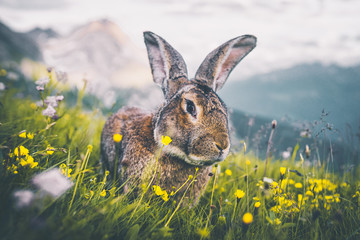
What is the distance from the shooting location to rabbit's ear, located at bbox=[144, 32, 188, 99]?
2.78 metres

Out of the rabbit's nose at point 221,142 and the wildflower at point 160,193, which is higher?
the rabbit's nose at point 221,142

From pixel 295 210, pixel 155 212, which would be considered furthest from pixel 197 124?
pixel 295 210

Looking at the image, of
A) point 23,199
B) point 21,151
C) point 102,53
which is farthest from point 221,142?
point 102,53

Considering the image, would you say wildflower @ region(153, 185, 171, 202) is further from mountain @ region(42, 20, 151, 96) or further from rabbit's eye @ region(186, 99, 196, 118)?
mountain @ region(42, 20, 151, 96)

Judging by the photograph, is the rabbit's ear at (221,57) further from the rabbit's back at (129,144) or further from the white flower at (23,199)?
the white flower at (23,199)

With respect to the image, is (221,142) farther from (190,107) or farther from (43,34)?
(43,34)

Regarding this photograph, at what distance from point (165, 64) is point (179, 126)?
1.04m

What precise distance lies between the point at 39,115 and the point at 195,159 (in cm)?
264

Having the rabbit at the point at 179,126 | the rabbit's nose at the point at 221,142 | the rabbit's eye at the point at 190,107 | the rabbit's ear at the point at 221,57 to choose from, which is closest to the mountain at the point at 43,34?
the rabbit at the point at 179,126

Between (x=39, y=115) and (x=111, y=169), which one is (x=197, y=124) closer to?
(x=111, y=169)

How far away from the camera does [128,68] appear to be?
530 inches

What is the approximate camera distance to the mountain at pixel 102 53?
1171cm

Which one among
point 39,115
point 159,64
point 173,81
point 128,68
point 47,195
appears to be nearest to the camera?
point 47,195

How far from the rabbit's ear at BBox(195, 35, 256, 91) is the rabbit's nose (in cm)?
88
